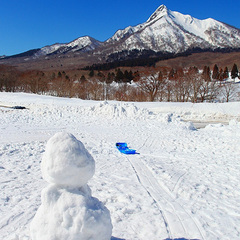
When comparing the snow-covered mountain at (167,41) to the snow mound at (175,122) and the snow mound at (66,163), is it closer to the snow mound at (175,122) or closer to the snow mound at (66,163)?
the snow mound at (175,122)

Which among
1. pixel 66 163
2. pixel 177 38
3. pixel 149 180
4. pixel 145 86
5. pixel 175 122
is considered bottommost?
pixel 149 180

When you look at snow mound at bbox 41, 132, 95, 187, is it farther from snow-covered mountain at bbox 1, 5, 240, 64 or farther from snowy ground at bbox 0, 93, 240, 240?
snow-covered mountain at bbox 1, 5, 240, 64

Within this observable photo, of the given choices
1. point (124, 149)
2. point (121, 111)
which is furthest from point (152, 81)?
point (124, 149)

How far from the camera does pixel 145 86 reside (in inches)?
1432

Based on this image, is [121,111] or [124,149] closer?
[124,149]

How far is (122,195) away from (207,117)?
21.0 m

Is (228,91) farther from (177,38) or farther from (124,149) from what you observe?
(177,38)

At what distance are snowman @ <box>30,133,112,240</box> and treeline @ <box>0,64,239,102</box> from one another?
3371cm

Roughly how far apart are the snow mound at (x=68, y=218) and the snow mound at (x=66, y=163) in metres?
0.16

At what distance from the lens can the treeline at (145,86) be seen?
35375 mm

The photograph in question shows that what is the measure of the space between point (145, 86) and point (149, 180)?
31.2 metres

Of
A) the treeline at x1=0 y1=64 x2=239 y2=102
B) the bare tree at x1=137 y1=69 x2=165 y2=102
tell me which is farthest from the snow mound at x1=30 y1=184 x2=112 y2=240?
the bare tree at x1=137 y1=69 x2=165 y2=102

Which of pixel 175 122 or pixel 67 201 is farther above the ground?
pixel 67 201

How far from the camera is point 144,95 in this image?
39844mm
